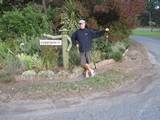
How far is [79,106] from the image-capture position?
8984mm

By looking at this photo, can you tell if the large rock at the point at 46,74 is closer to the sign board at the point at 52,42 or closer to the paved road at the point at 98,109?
the sign board at the point at 52,42

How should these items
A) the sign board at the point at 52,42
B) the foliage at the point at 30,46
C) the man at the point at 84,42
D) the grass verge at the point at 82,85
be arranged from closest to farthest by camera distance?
1. the grass verge at the point at 82,85
2. the man at the point at 84,42
3. the sign board at the point at 52,42
4. the foliage at the point at 30,46

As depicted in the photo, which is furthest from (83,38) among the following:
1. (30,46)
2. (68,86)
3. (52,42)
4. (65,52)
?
(30,46)

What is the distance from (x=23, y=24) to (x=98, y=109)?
8.46 meters

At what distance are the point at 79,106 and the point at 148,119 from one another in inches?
76.4

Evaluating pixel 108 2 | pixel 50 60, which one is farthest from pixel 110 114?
pixel 108 2

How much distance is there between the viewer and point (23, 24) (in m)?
16.2

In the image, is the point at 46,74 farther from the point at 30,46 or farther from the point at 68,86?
the point at 30,46

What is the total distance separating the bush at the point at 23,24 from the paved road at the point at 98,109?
6.92 meters

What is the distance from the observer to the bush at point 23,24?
16016 millimetres

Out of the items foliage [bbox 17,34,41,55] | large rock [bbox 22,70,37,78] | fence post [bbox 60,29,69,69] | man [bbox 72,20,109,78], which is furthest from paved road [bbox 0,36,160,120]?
foliage [bbox 17,34,41,55]

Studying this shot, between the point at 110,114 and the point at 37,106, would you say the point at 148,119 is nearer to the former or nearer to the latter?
the point at 110,114

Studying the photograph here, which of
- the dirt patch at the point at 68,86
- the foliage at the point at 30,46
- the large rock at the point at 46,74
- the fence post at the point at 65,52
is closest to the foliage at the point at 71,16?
the foliage at the point at 30,46

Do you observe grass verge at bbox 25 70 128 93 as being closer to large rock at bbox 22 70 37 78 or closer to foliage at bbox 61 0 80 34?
large rock at bbox 22 70 37 78
